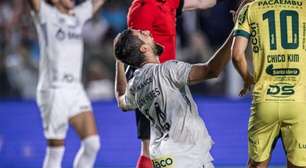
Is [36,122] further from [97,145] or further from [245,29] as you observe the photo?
[245,29]

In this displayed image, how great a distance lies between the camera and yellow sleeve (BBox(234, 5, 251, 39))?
7293 mm

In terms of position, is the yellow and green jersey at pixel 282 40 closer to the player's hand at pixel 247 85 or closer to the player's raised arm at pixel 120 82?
the player's hand at pixel 247 85

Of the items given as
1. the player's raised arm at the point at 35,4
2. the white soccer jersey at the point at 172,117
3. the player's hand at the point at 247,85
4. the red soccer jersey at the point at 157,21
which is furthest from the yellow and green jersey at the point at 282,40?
the player's raised arm at the point at 35,4

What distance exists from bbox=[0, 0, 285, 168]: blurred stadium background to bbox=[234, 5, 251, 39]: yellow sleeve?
14.0 ft

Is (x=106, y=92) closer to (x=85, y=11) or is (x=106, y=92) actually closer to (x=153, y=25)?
(x=85, y=11)

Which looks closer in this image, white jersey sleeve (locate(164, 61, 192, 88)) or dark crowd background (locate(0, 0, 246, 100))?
white jersey sleeve (locate(164, 61, 192, 88))

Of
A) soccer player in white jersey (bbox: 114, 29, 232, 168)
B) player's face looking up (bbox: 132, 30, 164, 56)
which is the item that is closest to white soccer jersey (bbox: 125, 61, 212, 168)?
soccer player in white jersey (bbox: 114, 29, 232, 168)

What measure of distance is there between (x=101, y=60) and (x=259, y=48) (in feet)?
23.9

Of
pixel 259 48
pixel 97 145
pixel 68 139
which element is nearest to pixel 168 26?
pixel 259 48

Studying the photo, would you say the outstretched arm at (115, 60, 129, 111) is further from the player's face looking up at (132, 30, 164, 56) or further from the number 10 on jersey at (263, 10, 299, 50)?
the number 10 on jersey at (263, 10, 299, 50)

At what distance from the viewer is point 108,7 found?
1520cm

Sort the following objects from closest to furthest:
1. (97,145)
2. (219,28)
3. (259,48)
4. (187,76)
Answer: (187,76), (259,48), (97,145), (219,28)

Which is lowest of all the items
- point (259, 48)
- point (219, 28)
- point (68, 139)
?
point (68, 139)

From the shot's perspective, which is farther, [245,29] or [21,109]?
[21,109]
